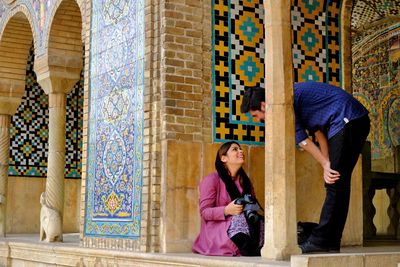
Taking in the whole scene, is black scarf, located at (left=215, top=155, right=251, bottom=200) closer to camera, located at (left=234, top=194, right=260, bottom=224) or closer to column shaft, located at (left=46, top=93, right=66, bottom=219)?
camera, located at (left=234, top=194, right=260, bottom=224)

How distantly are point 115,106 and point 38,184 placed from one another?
5.78m

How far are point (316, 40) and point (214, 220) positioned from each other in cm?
247

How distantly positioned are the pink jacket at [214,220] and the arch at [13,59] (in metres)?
5.81

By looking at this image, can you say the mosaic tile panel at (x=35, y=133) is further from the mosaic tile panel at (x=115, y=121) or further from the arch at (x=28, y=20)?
the mosaic tile panel at (x=115, y=121)

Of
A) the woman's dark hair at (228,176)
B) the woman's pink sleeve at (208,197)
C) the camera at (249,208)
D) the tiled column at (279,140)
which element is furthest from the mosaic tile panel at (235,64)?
the tiled column at (279,140)

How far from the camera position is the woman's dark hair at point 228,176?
6.16 m

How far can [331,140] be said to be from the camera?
17.2 ft

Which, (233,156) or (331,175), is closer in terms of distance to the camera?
(331,175)

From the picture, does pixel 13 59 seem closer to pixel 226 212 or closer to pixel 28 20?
pixel 28 20

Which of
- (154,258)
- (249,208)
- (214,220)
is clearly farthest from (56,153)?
(249,208)

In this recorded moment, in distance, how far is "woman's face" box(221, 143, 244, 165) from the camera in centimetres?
619

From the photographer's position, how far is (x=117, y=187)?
7.30 metres

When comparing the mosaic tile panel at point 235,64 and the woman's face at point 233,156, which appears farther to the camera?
the mosaic tile panel at point 235,64

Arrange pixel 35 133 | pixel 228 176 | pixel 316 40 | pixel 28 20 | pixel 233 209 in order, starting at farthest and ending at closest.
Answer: pixel 35 133 < pixel 28 20 < pixel 316 40 < pixel 228 176 < pixel 233 209
